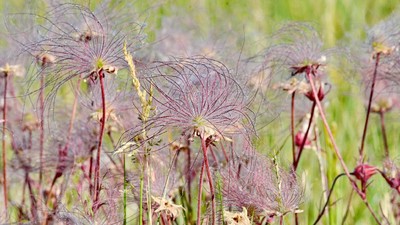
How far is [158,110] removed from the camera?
198cm

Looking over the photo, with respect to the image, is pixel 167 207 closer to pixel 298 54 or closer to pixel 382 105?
pixel 298 54

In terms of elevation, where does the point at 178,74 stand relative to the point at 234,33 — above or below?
below

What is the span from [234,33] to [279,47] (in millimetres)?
742

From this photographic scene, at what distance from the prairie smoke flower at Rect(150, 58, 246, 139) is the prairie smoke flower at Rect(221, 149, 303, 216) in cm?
16

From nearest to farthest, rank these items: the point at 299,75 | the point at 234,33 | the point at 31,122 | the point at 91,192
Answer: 1. the point at 91,192
2. the point at 299,75
3. the point at 31,122
4. the point at 234,33

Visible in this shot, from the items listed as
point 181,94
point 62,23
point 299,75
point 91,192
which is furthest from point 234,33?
point 181,94

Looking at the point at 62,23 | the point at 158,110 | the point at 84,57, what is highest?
the point at 62,23

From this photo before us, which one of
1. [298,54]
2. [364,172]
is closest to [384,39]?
[298,54]

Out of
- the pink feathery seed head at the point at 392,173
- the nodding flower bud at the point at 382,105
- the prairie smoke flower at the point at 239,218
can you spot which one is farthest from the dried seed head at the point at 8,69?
the nodding flower bud at the point at 382,105

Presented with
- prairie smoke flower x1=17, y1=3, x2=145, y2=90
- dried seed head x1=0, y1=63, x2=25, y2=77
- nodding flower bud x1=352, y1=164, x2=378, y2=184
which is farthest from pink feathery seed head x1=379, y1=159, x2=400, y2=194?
dried seed head x1=0, y1=63, x2=25, y2=77

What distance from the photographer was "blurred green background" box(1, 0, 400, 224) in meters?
2.90

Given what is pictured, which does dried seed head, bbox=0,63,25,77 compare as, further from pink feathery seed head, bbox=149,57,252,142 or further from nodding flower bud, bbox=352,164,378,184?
nodding flower bud, bbox=352,164,378,184

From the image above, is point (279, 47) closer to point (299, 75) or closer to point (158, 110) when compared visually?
point (299, 75)

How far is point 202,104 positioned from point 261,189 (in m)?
0.26
